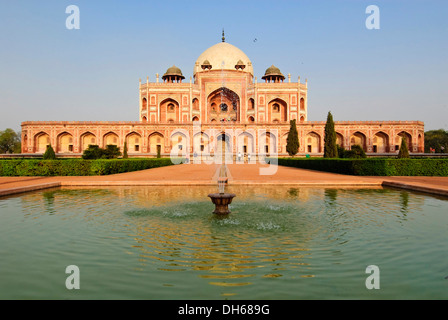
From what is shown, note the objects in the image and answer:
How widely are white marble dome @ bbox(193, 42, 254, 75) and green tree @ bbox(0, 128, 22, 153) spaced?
35314mm

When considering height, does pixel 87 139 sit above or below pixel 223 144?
above

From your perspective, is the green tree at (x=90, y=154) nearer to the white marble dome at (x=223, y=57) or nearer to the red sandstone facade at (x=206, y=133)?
the red sandstone facade at (x=206, y=133)

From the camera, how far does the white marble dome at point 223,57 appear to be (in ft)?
157

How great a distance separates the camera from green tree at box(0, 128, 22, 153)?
186 feet

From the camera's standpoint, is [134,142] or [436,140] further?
[436,140]

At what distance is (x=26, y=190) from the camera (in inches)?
378

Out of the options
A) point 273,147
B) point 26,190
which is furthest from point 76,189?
point 273,147

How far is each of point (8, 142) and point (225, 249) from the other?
66.5 m

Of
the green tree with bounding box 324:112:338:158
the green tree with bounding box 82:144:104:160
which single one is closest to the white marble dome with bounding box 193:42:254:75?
the green tree with bounding box 324:112:338:158

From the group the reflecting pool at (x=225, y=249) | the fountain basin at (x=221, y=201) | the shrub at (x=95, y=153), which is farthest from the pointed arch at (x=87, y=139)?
the fountain basin at (x=221, y=201)

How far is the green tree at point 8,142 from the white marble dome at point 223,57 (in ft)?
116

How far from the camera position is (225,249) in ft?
13.6

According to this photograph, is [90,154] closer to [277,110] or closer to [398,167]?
[398,167]

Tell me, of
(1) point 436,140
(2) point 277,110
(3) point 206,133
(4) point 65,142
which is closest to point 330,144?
(3) point 206,133
